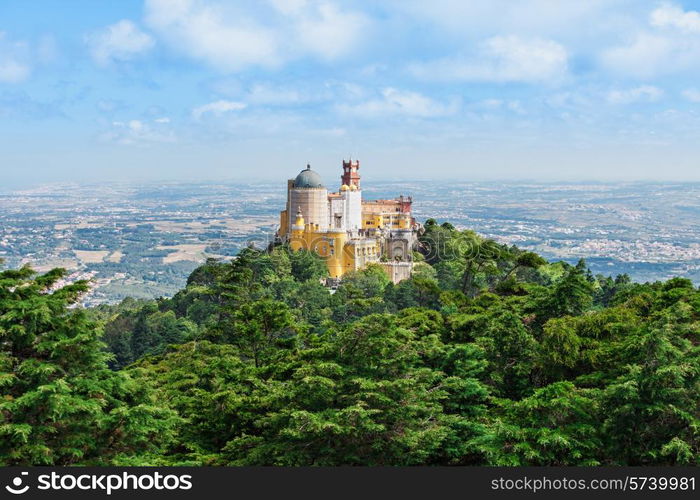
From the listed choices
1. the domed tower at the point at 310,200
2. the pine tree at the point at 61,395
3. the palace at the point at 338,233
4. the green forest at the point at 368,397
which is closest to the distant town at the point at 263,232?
the palace at the point at 338,233

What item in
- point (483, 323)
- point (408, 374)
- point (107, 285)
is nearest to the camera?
point (408, 374)

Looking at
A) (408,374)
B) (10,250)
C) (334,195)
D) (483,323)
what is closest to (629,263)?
(334,195)

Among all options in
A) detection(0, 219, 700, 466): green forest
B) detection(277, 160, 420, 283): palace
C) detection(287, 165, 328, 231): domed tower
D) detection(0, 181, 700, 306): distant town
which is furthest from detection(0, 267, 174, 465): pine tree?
detection(0, 181, 700, 306): distant town

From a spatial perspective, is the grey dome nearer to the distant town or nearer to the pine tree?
the distant town

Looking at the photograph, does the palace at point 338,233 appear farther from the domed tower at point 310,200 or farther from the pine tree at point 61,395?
the pine tree at point 61,395

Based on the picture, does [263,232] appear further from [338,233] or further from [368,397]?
[368,397]

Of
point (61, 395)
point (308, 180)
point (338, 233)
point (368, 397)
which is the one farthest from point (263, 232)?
point (61, 395)

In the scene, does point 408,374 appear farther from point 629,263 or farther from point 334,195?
point 629,263
